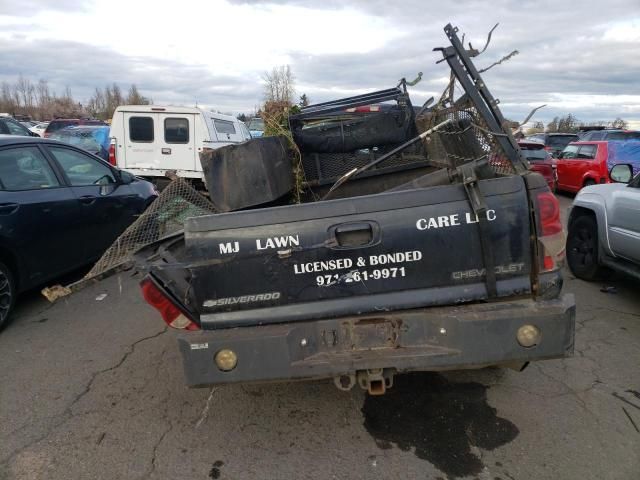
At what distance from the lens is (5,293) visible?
4.88 m

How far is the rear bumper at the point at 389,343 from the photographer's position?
2.73m

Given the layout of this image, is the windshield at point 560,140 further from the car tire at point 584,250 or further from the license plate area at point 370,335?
the license plate area at point 370,335

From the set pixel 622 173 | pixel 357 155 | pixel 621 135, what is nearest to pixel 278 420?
pixel 357 155

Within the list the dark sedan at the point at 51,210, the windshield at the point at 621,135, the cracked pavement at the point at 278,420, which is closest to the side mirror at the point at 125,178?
the dark sedan at the point at 51,210

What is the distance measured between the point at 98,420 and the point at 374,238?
228 cm

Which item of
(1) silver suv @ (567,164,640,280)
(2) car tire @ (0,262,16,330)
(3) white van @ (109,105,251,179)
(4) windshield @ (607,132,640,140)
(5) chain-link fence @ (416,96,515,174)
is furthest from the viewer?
(4) windshield @ (607,132,640,140)

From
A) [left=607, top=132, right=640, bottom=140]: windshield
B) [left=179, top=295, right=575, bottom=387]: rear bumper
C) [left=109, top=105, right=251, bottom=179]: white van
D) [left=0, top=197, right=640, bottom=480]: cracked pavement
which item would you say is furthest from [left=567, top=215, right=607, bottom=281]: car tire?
[left=607, top=132, right=640, bottom=140]: windshield

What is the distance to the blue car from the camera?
14758mm

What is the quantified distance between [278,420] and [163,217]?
1716mm

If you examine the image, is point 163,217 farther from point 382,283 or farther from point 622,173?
point 622,173

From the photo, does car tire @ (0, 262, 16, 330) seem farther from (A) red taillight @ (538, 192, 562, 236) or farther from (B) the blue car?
(B) the blue car

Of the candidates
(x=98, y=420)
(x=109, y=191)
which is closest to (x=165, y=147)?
(x=109, y=191)

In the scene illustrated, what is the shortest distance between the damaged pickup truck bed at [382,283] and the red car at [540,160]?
10693 mm

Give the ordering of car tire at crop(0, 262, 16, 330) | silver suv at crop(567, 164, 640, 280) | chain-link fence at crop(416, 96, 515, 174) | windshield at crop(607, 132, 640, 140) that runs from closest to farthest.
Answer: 1. chain-link fence at crop(416, 96, 515, 174)
2. car tire at crop(0, 262, 16, 330)
3. silver suv at crop(567, 164, 640, 280)
4. windshield at crop(607, 132, 640, 140)
